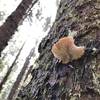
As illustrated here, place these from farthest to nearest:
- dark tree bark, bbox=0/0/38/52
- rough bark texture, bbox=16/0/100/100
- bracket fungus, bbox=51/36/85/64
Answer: dark tree bark, bbox=0/0/38/52
bracket fungus, bbox=51/36/85/64
rough bark texture, bbox=16/0/100/100

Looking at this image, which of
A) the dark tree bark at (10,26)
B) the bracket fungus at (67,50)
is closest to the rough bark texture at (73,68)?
the bracket fungus at (67,50)

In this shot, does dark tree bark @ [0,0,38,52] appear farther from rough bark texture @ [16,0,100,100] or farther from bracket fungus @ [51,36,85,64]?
bracket fungus @ [51,36,85,64]

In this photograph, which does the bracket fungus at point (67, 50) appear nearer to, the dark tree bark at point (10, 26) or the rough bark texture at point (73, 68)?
the rough bark texture at point (73, 68)

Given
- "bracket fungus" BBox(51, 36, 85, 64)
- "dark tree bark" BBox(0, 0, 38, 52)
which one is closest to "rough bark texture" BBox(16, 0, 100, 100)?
"bracket fungus" BBox(51, 36, 85, 64)

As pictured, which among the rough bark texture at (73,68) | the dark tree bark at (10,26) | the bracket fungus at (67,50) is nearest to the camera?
the rough bark texture at (73,68)

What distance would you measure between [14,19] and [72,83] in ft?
6.79

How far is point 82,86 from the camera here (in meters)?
0.98

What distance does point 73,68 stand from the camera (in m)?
1.08

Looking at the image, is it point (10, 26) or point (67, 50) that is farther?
point (10, 26)

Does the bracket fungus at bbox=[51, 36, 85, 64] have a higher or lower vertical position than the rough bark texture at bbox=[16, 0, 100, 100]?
higher

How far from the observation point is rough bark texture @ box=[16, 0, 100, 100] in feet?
3.23

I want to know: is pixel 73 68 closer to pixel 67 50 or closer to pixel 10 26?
pixel 67 50

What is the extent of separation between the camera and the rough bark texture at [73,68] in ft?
3.23

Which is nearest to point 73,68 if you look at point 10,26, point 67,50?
point 67,50
